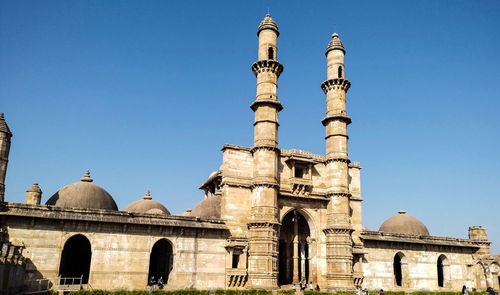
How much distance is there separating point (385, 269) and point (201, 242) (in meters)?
16.3

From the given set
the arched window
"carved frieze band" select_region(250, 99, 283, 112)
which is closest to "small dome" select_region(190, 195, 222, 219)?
"carved frieze band" select_region(250, 99, 283, 112)

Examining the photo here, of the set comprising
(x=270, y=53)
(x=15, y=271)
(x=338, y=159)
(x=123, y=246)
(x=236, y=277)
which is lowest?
(x=236, y=277)

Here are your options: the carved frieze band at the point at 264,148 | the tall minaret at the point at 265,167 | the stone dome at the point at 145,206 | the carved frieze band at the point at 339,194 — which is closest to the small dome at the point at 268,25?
the tall minaret at the point at 265,167

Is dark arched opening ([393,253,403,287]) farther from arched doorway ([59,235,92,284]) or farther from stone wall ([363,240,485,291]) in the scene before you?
arched doorway ([59,235,92,284])

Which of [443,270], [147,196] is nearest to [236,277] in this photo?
[147,196]

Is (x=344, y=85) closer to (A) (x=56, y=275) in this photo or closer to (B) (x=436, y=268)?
(B) (x=436, y=268)

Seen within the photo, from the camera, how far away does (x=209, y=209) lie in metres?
31.3

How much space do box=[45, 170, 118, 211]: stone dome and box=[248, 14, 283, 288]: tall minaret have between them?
1044 centimetres

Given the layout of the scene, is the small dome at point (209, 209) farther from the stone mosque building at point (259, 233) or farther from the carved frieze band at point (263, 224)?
the carved frieze band at point (263, 224)

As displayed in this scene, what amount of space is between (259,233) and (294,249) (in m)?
5.34

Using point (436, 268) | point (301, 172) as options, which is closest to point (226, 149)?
point (301, 172)

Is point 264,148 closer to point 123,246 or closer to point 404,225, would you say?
point 123,246

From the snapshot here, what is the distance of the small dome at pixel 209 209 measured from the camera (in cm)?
3092

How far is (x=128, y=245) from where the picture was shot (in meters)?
25.5
